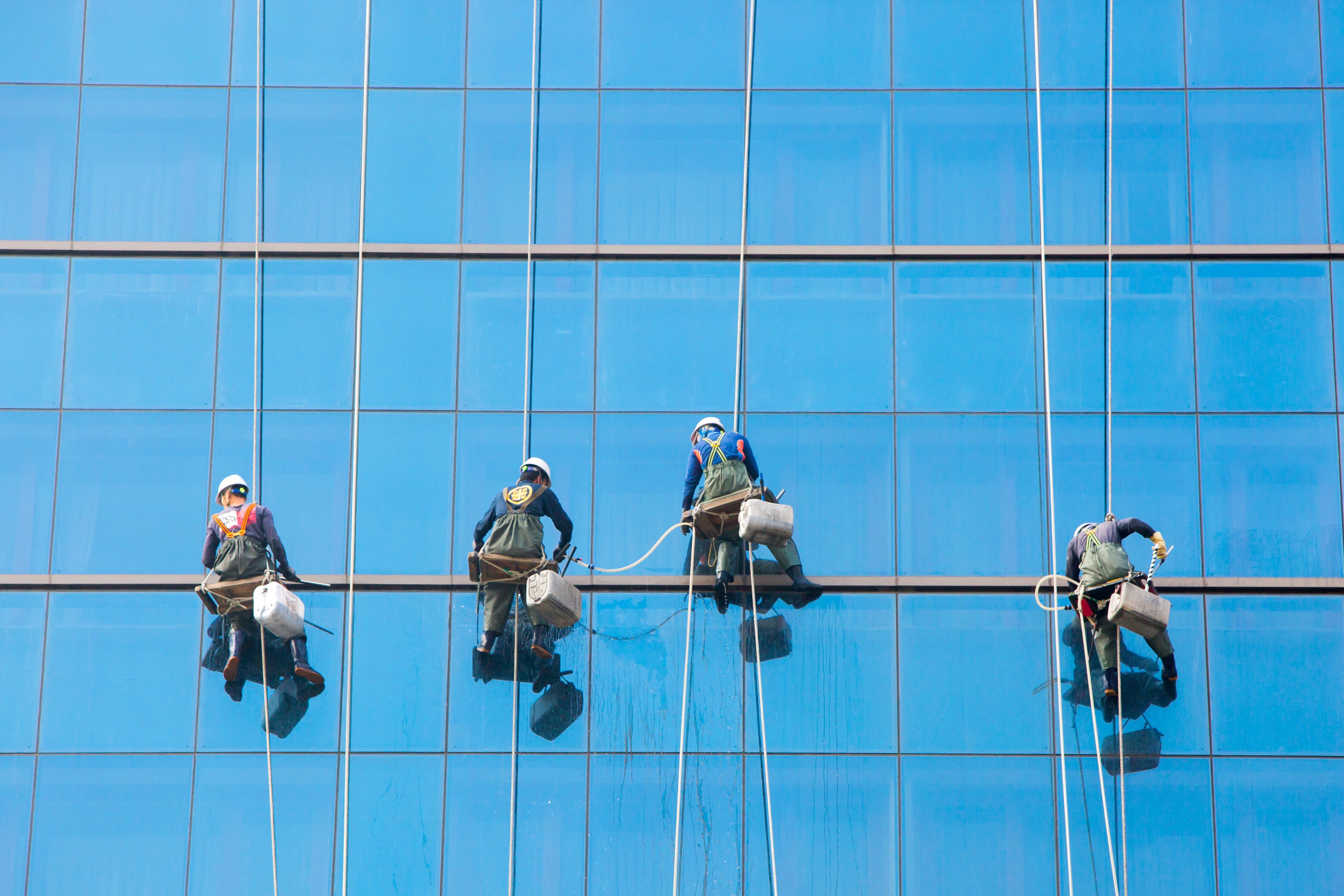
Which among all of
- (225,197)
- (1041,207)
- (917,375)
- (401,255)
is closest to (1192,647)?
(917,375)

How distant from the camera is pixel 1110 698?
584 inches

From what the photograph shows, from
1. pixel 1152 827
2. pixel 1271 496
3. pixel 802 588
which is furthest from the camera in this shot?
pixel 1271 496

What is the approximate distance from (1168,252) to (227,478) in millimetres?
9454

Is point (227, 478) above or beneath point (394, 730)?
above

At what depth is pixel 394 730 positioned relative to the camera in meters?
14.8

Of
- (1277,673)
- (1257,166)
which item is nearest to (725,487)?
(1277,673)

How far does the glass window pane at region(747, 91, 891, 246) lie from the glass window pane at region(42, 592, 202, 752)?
689 centimetres

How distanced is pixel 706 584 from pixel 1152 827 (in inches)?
180

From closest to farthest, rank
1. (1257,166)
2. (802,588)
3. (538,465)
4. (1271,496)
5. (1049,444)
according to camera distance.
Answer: (538,465) < (802,588) < (1271,496) < (1049,444) < (1257,166)

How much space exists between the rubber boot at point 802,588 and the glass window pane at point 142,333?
5.65 m

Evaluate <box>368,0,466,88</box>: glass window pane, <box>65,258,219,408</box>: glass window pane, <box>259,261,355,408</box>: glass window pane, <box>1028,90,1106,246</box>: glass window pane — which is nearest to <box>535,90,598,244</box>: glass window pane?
<box>368,0,466,88</box>: glass window pane

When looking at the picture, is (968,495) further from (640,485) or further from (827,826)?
(827,826)

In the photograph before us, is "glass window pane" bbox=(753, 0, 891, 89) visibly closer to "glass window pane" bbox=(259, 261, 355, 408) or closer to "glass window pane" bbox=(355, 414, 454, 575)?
"glass window pane" bbox=(259, 261, 355, 408)

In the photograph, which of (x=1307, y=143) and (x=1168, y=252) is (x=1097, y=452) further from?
(x=1307, y=143)
